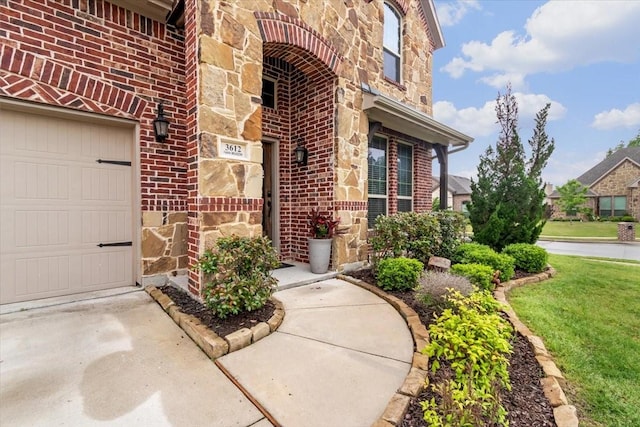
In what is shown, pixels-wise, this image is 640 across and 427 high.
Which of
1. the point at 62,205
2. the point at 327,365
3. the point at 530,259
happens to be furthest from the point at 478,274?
the point at 62,205

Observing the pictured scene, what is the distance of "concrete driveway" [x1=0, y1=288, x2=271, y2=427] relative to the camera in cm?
172

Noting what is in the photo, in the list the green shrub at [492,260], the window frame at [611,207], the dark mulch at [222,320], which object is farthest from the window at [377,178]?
the window frame at [611,207]

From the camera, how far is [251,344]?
2568 millimetres

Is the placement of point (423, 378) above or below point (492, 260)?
below

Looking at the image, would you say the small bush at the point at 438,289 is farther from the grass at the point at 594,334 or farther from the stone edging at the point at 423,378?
the grass at the point at 594,334

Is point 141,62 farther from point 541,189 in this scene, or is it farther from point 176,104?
point 541,189

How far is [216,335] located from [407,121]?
17.9ft

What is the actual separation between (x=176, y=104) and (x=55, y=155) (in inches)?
62.6

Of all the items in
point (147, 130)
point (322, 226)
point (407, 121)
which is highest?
point (407, 121)

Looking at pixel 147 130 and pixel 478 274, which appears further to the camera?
pixel 478 274

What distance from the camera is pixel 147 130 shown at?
3.87 metres

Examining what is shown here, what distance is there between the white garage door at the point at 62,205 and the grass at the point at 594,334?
5.10 m

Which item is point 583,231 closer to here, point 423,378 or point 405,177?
point 405,177

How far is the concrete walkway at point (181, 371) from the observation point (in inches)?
68.8
